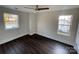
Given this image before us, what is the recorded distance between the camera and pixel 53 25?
3.22 metres

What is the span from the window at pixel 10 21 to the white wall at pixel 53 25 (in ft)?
5.42

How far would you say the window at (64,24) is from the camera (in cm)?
271

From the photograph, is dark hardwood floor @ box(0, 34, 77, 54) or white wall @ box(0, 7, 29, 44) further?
white wall @ box(0, 7, 29, 44)

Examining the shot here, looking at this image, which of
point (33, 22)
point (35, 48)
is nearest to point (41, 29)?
point (33, 22)

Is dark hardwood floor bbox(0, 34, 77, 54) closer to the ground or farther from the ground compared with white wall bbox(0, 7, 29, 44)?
closer to the ground

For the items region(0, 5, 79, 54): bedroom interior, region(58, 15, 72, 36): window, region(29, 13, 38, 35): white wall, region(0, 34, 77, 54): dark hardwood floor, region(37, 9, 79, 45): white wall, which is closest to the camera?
region(0, 34, 77, 54): dark hardwood floor

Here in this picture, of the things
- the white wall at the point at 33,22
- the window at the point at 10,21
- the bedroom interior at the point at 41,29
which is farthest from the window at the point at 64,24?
the window at the point at 10,21

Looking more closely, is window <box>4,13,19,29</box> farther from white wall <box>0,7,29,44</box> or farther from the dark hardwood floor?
the dark hardwood floor

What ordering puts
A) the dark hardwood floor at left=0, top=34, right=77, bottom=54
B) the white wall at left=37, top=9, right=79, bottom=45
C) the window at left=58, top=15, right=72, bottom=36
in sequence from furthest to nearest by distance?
1. the window at left=58, top=15, right=72, bottom=36
2. the white wall at left=37, top=9, right=79, bottom=45
3. the dark hardwood floor at left=0, top=34, right=77, bottom=54

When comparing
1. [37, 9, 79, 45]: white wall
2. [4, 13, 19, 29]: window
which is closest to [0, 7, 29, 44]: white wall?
[4, 13, 19, 29]: window

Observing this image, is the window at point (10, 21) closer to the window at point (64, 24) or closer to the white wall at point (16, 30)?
the white wall at point (16, 30)

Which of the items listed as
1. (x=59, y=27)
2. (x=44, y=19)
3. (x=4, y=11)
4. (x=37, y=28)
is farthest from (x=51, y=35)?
(x=4, y=11)

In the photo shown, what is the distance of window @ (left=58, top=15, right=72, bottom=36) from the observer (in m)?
2.71
